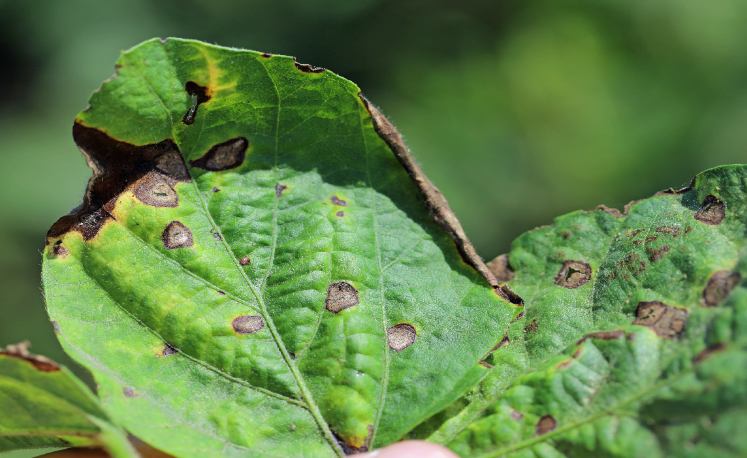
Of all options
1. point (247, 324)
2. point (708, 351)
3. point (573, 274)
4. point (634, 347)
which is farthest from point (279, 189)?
point (708, 351)

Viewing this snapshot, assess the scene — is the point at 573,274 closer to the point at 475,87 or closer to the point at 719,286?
the point at 719,286

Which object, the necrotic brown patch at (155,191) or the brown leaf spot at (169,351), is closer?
the brown leaf spot at (169,351)

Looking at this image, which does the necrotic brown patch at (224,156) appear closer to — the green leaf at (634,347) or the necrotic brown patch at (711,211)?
the green leaf at (634,347)

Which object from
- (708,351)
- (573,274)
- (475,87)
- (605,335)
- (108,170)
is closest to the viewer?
(708,351)

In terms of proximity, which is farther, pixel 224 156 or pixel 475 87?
pixel 475 87

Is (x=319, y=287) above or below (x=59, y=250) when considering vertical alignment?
above

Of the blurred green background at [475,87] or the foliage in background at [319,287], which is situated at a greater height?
the blurred green background at [475,87]

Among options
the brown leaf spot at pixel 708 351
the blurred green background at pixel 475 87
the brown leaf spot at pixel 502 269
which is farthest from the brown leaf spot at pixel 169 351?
the blurred green background at pixel 475 87

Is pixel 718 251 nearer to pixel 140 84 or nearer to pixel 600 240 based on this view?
pixel 600 240
